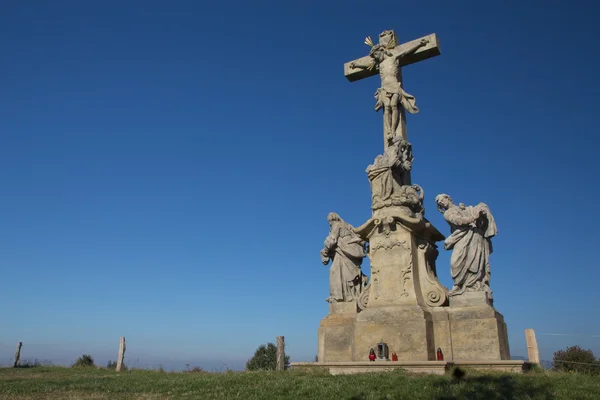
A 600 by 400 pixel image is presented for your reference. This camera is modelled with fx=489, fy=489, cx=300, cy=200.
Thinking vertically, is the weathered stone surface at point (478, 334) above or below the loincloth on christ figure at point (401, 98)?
below

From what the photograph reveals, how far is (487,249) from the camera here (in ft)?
38.7

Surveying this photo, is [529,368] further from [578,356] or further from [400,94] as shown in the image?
[578,356]

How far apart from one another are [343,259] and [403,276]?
2.11 meters

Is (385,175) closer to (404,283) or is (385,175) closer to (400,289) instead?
(404,283)

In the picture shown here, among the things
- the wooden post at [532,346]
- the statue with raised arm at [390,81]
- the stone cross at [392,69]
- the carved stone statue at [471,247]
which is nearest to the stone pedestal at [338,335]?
the carved stone statue at [471,247]

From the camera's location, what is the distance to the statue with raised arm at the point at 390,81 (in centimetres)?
1437

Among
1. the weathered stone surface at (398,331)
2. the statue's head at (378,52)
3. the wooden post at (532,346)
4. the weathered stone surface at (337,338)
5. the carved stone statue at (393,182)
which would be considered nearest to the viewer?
the weathered stone surface at (398,331)

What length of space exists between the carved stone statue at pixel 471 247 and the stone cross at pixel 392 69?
3243 millimetres

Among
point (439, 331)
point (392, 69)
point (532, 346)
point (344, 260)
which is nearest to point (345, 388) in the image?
point (439, 331)

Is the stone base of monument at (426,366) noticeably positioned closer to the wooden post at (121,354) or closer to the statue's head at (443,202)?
the statue's head at (443,202)

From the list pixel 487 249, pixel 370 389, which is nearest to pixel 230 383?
pixel 370 389

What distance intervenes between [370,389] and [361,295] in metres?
5.35

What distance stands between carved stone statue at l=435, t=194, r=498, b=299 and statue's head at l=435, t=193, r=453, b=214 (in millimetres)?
383

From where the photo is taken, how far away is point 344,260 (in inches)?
539
